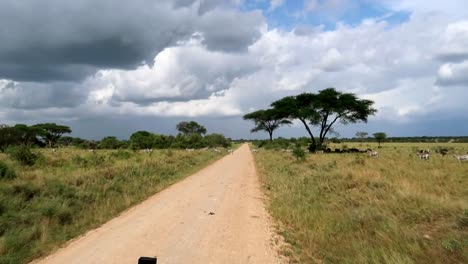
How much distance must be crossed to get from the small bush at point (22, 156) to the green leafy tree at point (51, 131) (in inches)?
2804

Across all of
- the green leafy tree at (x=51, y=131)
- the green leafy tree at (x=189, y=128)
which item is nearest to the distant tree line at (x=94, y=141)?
the green leafy tree at (x=51, y=131)

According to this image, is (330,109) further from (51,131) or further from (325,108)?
(51,131)

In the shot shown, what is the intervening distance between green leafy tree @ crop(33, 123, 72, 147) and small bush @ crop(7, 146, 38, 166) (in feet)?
234

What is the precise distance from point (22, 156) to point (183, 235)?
745 inches

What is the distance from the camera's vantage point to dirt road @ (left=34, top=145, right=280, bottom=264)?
22.7 ft

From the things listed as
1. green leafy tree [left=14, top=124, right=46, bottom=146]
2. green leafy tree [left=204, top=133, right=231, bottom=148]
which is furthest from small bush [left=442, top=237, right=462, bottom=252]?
green leafy tree [left=204, top=133, right=231, bottom=148]

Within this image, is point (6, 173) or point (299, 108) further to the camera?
point (299, 108)

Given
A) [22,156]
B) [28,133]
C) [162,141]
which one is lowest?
[22,156]

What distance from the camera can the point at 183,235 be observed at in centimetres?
840

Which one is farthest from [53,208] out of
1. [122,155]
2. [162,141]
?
[162,141]

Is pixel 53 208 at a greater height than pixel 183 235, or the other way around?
pixel 53 208

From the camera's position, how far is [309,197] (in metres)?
12.9

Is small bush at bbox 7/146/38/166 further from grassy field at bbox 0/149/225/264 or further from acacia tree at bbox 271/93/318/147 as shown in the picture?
acacia tree at bbox 271/93/318/147

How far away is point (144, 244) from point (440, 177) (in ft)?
43.9
